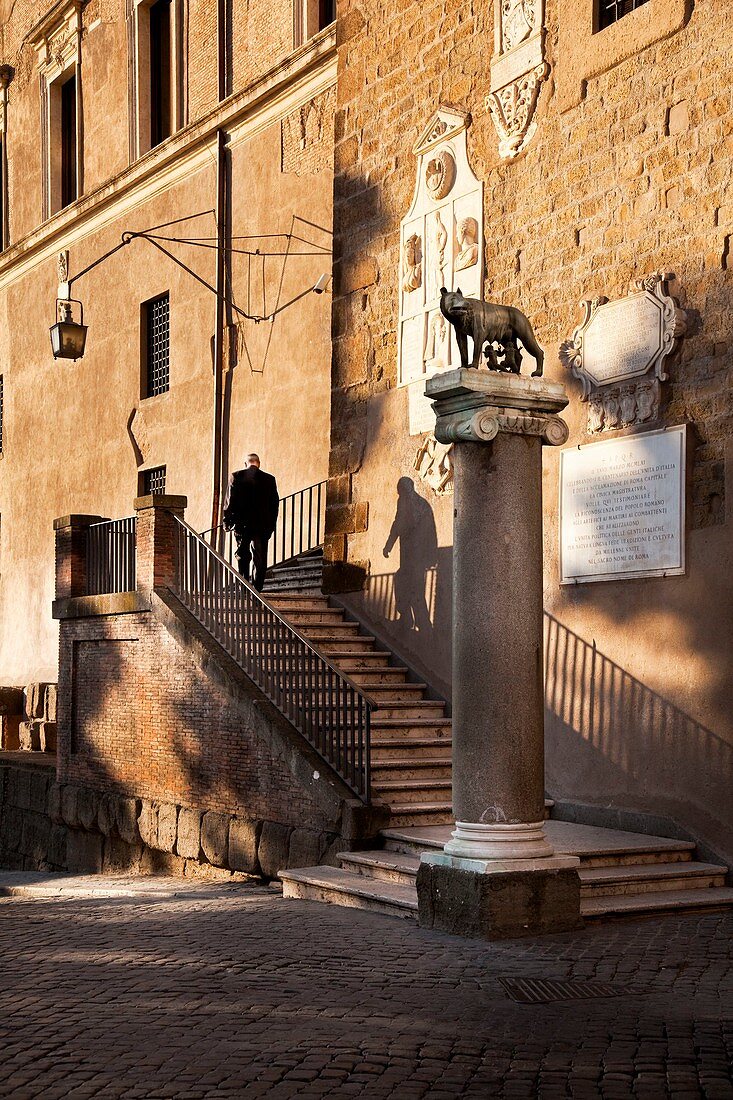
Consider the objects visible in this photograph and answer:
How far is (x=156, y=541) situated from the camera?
14.3m

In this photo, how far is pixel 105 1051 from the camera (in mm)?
6125

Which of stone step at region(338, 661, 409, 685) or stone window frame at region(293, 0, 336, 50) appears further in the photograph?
stone window frame at region(293, 0, 336, 50)

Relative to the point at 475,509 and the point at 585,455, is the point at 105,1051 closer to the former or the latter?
the point at 475,509

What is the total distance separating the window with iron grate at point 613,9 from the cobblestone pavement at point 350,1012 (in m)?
7.01

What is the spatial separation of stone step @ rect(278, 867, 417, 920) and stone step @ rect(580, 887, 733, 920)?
44.6 inches

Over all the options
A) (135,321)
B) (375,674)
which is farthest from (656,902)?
(135,321)

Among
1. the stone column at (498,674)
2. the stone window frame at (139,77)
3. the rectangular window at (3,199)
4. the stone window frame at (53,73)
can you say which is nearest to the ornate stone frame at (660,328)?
the stone column at (498,674)

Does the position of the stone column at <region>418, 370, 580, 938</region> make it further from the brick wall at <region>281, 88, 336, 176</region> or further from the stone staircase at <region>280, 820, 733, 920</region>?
the brick wall at <region>281, 88, 336, 176</region>

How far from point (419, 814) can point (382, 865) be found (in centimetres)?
Result: 97

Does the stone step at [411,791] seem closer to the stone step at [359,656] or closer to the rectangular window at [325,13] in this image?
the stone step at [359,656]

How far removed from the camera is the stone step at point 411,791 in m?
11.4

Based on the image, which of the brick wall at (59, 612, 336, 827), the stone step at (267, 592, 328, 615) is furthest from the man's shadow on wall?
the brick wall at (59, 612, 336, 827)

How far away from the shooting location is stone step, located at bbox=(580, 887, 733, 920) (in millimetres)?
9094

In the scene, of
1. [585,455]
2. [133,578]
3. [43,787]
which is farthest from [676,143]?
[43,787]
